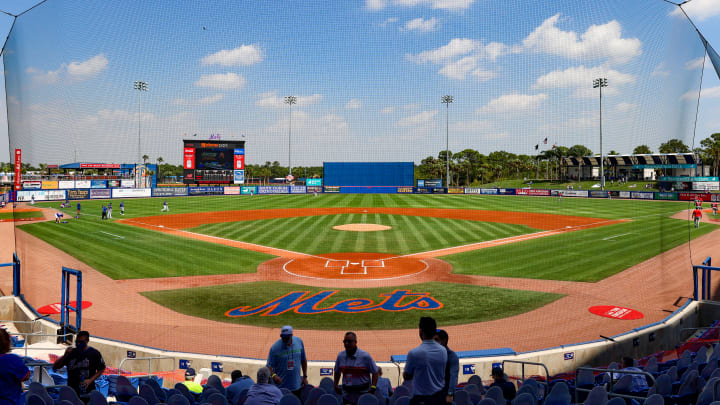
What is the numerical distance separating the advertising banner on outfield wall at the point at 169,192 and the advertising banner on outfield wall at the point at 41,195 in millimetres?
10293

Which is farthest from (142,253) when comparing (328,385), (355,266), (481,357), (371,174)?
(371,174)

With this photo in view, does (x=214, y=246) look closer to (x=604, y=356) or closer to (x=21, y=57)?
(x=21, y=57)

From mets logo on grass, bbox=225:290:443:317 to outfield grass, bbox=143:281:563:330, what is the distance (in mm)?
205

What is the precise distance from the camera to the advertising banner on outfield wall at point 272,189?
205 ft

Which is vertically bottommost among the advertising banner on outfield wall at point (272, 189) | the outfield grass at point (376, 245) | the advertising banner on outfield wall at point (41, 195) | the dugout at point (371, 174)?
the outfield grass at point (376, 245)

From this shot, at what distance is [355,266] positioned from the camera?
57.9 feet

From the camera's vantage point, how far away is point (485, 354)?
836 cm

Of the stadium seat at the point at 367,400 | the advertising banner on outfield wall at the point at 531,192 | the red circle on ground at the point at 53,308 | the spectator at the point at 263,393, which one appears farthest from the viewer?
the advertising banner on outfield wall at the point at 531,192

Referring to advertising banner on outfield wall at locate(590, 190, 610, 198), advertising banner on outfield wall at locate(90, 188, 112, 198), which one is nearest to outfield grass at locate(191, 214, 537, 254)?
advertising banner on outfield wall at locate(90, 188, 112, 198)

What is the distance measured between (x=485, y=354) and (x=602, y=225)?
2591 cm

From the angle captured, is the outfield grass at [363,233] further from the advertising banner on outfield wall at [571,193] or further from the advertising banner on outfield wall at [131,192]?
the advertising banner on outfield wall at [571,193]

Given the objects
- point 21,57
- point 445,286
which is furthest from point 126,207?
point 445,286

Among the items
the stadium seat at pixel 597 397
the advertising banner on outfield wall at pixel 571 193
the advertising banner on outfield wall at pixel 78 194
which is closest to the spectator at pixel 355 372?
the stadium seat at pixel 597 397

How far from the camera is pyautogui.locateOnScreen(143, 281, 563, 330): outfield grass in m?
11.3
